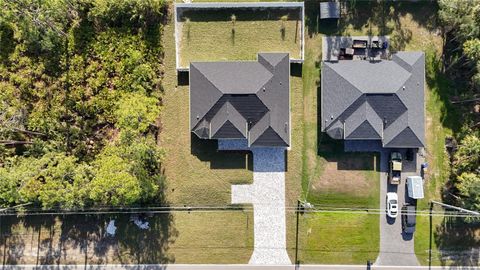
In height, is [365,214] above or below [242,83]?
below

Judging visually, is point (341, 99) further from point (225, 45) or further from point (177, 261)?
point (177, 261)

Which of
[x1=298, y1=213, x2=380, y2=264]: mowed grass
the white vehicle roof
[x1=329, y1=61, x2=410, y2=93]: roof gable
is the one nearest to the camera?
[x1=329, y1=61, x2=410, y2=93]: roof gable

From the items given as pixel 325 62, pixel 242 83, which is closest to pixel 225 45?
pixel 242 83

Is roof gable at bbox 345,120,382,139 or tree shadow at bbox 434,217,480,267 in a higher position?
roof gable at bbox 345,120,382,139

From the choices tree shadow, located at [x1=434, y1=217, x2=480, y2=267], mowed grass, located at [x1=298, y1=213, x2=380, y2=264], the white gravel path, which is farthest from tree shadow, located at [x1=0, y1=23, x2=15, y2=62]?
tree shadow, located at [x1=434, y1=217, x2=480, y2=267]

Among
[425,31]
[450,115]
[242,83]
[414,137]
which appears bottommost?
[414,137]

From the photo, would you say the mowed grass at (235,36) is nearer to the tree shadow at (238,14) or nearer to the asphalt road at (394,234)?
the tree shadow at (238,14)

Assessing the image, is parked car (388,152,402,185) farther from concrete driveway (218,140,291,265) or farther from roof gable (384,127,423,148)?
concrete driveway (218,140,291,265)
